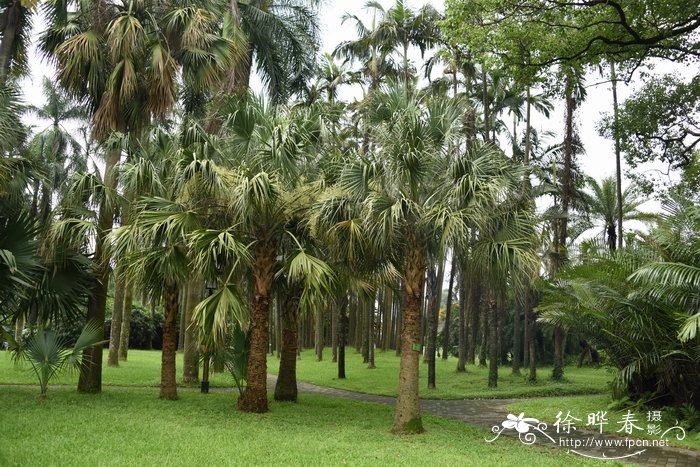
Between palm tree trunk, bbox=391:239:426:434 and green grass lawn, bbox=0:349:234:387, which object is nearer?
palm tree trunk, bbox=391:239:426:434

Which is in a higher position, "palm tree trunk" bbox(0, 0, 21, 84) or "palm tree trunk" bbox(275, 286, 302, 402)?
"palm tree trunk" bbox(0, 0, 21, 84)

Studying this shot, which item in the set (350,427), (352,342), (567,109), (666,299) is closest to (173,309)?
(350,427)

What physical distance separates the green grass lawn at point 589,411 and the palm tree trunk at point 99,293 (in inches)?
400

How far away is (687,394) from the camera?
40.0 ft

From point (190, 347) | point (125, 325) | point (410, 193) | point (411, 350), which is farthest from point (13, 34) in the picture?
point (411, 350)

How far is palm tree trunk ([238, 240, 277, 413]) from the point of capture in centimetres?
1252

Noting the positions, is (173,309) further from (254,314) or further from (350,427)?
(350,427)

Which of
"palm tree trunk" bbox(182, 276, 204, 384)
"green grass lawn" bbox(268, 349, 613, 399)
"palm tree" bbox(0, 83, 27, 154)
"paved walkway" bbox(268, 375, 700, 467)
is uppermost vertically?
"palm tree" bbox(0, 83, 27, 154)

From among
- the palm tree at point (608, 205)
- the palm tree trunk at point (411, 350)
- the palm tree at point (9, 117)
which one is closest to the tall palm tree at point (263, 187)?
the palm tree trunk at point (411, 350)

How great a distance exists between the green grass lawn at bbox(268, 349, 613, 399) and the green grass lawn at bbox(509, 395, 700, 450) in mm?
3263

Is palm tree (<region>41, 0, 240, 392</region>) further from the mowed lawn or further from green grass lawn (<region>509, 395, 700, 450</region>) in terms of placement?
green grass lawn (<region>509, 395, 700, 450</region>)

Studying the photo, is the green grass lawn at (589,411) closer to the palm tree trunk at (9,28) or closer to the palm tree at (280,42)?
the palm tree at (280,42)

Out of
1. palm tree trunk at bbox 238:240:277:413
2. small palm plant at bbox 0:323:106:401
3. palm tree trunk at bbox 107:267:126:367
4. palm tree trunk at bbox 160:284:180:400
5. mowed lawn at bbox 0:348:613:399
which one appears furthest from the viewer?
palm tree trunk at bbox 107:267:126:367

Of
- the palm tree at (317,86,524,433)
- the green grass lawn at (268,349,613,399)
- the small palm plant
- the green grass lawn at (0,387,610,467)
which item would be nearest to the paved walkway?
the green grass lawn at (0,387,610,467)
